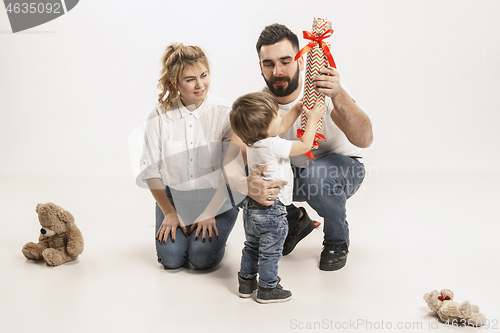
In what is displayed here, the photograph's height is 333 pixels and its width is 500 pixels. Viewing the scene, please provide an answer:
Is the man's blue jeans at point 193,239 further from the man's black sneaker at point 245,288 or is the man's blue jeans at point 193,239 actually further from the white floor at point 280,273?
the man's black sneaker at point 245,288

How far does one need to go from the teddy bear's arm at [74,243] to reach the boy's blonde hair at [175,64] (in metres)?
0.76

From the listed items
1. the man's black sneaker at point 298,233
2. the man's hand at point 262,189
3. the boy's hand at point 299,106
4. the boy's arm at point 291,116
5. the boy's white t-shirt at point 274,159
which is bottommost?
the man's black sneaker at point 298,233

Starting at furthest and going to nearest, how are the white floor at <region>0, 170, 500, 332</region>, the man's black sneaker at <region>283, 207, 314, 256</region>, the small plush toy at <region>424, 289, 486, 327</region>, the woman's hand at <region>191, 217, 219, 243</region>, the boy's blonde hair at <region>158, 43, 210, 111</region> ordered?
A: the man's black sneaker at <region>283, 207, 314, 256</region> → the woman's hand at <region>191, 217, 219, 243</region> → the boy's blonde hair at <region>158, 43, 210, 111</region> → the white floor at <region>0, 170, 500, 332</region> → the small plush toy at <region>424, 289, 486, 327</region>

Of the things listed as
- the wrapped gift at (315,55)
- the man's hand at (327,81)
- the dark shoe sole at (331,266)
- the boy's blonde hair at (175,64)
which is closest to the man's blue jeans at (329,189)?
the dark shoe sole at (331,266)

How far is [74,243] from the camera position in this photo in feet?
8.62

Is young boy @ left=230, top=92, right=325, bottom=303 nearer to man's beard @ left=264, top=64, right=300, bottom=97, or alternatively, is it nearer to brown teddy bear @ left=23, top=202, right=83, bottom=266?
man's beard @ left=264, top=64, right=300, bottom=97

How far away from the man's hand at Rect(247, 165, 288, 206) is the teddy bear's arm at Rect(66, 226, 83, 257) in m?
0.98

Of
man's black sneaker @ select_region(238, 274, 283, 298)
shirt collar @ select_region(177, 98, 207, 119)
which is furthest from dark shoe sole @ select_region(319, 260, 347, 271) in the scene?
shirt collar @ select_region(177, 98, 207, 119)

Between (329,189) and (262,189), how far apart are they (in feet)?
1.67

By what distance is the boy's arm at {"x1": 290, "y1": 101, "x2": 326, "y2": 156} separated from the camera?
7.12ft

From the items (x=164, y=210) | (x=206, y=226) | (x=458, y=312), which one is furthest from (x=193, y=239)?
(x=458, y=312)

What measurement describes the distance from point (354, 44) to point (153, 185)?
8.13ft

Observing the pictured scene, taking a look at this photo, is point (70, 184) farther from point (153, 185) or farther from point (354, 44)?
point (354, 44)

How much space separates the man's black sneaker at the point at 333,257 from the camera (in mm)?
2539
